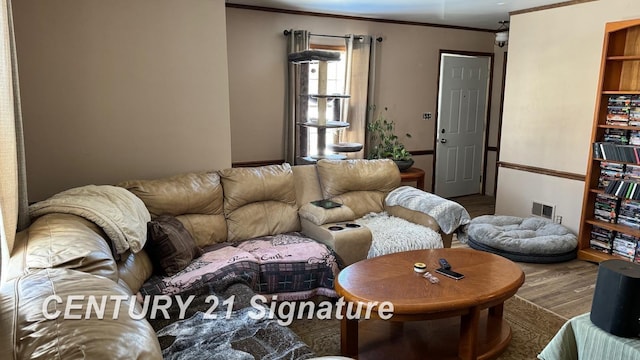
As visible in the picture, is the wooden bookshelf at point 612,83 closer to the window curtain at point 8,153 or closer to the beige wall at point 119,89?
the beige wall at point 119,89

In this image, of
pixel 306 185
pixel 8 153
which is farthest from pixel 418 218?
pixel 8 153

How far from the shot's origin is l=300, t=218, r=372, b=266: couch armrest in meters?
3.07

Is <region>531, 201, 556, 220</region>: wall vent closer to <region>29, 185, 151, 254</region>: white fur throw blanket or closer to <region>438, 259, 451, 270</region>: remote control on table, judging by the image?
<region>438, 259, 451, 270</region>: remote control on table

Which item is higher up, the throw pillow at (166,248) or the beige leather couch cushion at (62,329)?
the beige leather couch cushion at (62,329)

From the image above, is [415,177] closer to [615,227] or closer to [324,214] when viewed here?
[324,214]

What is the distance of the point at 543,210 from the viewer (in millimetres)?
4711

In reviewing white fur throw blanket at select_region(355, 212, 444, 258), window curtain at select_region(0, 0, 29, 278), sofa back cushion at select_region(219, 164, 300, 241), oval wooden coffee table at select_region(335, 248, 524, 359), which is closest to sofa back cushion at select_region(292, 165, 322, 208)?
sofa back cushion at select_region(219, 164, 300, 241)

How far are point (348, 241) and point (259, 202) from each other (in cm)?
81

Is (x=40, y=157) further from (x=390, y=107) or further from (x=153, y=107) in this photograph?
(x=390, y=107)

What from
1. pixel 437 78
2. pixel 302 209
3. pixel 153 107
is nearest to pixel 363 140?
pixel 437 78

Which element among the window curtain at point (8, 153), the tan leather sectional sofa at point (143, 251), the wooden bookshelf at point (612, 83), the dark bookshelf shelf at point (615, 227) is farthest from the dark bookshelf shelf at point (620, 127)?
the window curtain at point (8, 153)

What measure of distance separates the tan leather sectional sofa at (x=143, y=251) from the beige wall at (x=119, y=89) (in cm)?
37

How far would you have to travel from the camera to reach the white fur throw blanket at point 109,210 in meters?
2.18

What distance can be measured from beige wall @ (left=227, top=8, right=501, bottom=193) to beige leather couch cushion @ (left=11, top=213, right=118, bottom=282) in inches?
111
